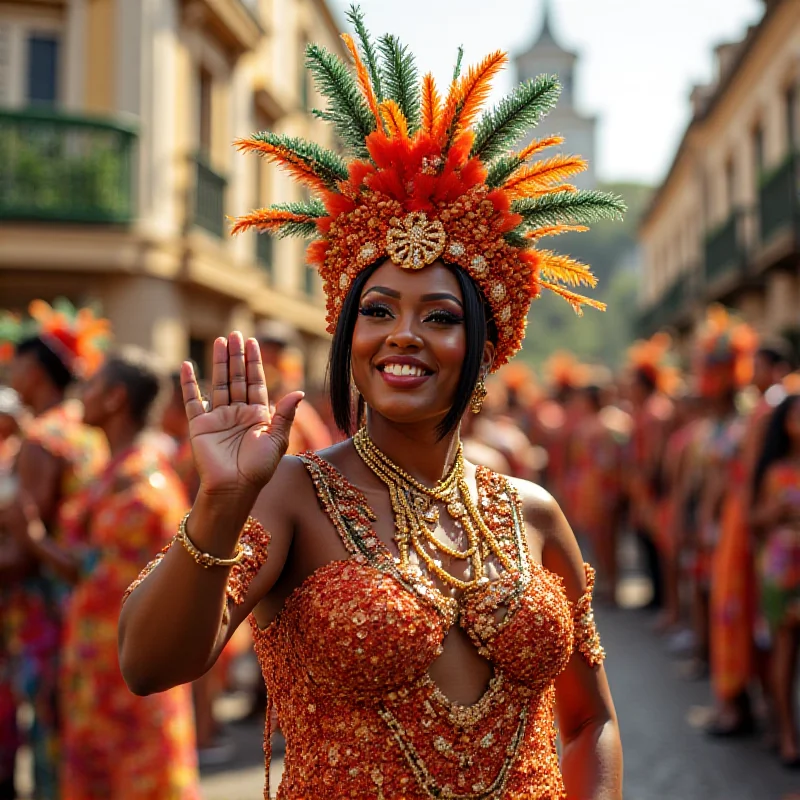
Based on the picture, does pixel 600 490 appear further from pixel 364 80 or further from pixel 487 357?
pixel 364 80

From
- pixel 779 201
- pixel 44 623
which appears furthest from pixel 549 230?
pixel 779 201

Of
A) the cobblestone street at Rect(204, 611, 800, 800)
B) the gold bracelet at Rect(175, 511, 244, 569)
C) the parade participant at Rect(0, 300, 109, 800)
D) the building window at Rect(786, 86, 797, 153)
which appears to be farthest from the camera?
the building window at Rect(786, 86, 797, 153)

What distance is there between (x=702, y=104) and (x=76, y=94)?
56.3 feet

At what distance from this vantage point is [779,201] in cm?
1681

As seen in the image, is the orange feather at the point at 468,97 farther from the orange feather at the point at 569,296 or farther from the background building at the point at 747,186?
the background building at the point at 747,186

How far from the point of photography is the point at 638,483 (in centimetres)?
1032

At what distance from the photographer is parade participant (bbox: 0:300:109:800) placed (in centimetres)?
482

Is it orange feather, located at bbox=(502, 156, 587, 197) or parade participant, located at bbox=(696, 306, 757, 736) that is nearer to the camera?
orange feather, located at bbox=(502, 156, 587, 197)

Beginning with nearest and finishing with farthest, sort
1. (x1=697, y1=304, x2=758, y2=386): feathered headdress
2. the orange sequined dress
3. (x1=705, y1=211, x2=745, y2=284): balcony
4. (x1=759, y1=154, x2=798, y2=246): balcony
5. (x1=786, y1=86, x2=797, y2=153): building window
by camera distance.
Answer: the orange sequined dress, (x1=697, y1=304, x2=758, y2=386): feathered headdress, (x1=759, y1=154, x2=798, y2=246): balcony, (x1=786, y1=86, x2=797, y2=153): building window, (x1=705, y1=211, x2=745, y2=284): balcony

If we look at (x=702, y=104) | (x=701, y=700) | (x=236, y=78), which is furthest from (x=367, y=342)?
(x=702, y=104)

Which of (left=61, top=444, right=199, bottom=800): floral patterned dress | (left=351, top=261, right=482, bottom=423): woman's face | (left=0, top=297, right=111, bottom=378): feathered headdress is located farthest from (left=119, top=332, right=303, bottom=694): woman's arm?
(left=0, top=297, right=111, bottom=378): feathered headdress

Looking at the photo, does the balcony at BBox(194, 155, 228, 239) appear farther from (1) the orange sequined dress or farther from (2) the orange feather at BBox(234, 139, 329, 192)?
(1) the orange sequined dress

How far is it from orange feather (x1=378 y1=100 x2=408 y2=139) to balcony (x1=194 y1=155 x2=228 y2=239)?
492 inches

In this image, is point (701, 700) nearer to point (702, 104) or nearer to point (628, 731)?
point (628, 731)
